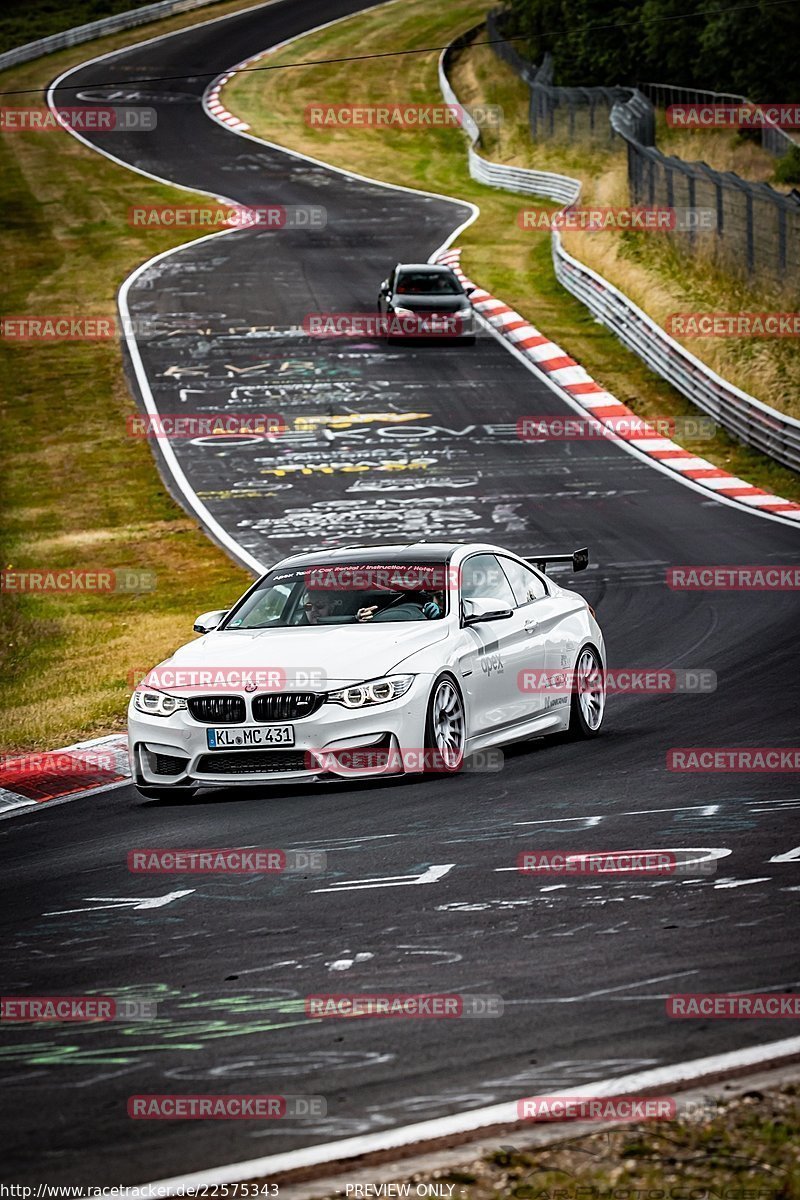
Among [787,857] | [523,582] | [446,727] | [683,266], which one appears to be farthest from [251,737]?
[683,266]

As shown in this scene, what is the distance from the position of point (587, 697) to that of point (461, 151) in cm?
5000

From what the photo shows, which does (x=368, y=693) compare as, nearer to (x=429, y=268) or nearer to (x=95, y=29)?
(x=429, y=268)

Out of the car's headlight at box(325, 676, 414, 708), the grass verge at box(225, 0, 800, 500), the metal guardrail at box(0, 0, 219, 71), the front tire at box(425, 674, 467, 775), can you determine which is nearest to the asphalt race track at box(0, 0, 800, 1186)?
the front tire at box(425, 674, 467, 775)

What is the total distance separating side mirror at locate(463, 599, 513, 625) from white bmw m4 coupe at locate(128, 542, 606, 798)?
2 cm

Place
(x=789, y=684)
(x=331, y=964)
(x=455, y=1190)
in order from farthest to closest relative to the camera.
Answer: (x=789, y=684) < (x=331, y=964) < (x=455, y=1190)

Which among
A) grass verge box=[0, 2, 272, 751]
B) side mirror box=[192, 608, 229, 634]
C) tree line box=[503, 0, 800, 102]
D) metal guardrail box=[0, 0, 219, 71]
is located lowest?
grass verge box=[0, 2, 272, 751]

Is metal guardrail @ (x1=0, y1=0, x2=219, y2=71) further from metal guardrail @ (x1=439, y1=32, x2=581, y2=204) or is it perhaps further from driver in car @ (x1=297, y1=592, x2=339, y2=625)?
driver in car @ (x1=297, y1=592, x2=339, y2=625)

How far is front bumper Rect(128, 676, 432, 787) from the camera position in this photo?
1062 centimetres

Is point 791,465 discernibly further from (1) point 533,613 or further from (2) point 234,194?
(2) point 234,194

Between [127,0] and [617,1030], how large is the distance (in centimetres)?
8723

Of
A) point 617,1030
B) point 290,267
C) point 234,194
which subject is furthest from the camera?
point 234,194

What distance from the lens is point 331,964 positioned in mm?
6914

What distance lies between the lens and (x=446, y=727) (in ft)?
36.4

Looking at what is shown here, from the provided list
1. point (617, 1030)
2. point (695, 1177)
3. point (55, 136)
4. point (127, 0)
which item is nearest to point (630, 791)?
point (617, 1030)
